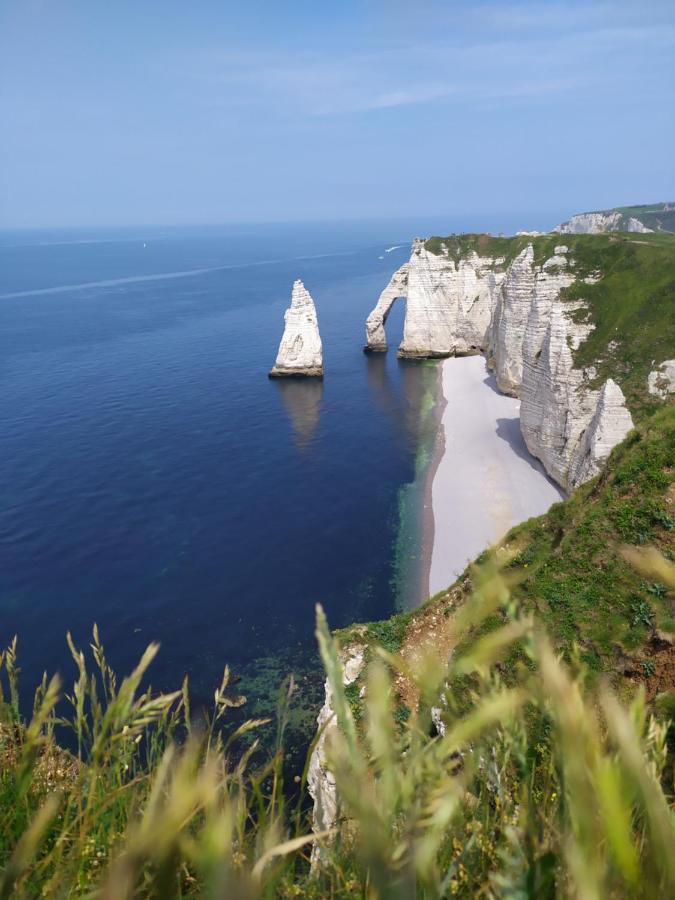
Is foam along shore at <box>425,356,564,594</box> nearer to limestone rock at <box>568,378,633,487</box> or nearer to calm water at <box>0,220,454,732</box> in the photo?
calm water at <box>0,220,454,732</box>

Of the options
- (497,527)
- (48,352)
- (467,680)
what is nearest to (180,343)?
(48,352)

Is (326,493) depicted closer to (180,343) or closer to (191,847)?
(191,847)

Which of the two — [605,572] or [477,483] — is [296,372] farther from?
[605,572]

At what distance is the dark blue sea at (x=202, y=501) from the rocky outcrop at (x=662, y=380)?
67.5 feet

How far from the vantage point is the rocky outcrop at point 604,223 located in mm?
148875

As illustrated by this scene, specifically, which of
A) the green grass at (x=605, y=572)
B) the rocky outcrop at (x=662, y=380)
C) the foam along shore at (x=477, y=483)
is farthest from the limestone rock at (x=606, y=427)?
the green grass at (x=605, y=572)

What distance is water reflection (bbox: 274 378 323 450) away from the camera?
61.7 meters

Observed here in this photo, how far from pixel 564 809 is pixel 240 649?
31234 mm

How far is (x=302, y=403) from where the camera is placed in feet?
232

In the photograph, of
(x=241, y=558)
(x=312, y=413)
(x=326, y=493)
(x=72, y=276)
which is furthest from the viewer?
(x=72, y=276)

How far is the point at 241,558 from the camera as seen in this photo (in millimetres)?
40094

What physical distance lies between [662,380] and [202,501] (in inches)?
1515

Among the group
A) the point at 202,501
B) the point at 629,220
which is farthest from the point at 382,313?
the point at 629,220

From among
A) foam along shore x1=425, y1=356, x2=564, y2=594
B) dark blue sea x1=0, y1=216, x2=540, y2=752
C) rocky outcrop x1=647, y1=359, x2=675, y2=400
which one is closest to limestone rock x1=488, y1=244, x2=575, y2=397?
foam along shore x1=425, y1=356, x2=564, y2=594
